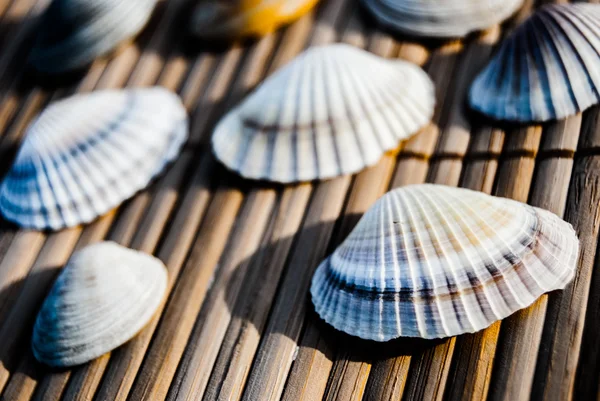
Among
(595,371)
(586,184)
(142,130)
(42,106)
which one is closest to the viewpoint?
(595,371)

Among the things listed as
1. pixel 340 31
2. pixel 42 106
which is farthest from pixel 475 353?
pixel 42 106

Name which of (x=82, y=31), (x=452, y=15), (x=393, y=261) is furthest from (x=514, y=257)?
(x=82, y=31)

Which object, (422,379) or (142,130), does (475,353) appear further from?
(142,130)

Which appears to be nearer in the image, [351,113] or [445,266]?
[445,266]

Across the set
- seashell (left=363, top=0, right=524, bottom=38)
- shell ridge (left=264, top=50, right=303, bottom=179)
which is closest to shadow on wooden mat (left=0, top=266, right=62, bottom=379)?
A: shell ridge (left=264, top=50, right=303, bottom=179)

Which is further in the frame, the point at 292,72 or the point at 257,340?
the point at 292,72

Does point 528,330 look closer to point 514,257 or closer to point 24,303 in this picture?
point 514,257

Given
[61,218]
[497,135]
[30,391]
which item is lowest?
[30,391]
